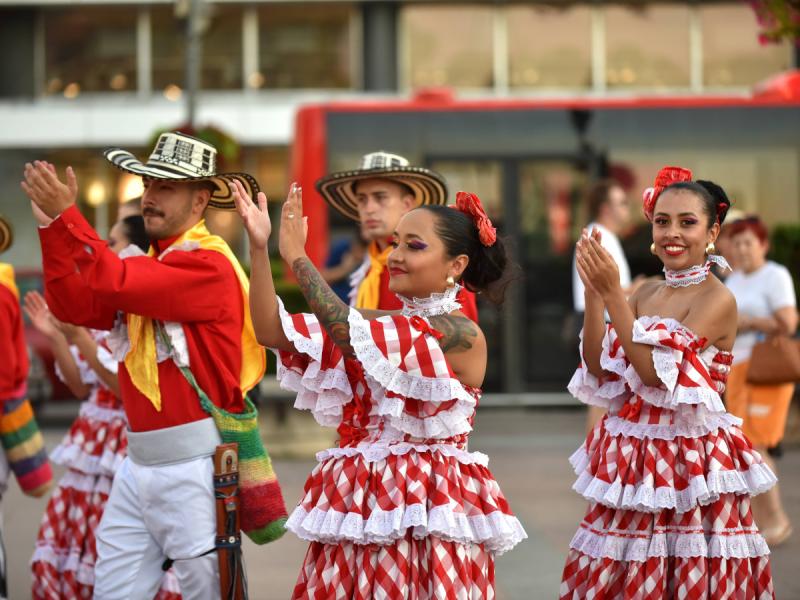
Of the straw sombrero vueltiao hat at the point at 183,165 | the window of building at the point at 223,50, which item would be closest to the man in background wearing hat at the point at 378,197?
Result: the straw sombrero vueltiao hat at the point at 183,165

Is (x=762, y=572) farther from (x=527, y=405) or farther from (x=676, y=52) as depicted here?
(x=676, y=52)

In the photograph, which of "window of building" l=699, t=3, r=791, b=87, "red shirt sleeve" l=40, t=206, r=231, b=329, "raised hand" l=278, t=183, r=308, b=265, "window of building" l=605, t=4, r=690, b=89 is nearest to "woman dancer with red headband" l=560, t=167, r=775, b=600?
"raised hand" l=278, t=183, r=308, b=265

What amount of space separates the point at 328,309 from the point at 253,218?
38cm

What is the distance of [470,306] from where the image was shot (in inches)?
202

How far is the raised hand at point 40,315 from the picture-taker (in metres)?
6.13

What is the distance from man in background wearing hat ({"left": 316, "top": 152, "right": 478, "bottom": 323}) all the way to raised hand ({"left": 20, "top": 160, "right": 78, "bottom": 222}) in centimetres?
192

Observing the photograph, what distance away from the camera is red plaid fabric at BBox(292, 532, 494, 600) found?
3943 mm

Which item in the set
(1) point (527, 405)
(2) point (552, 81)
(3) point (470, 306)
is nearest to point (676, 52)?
(2) point (552, 81)

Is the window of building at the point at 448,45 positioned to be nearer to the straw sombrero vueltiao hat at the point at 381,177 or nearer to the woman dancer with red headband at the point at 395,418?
the straw sombrero vueltiao hat at the point at 381,177

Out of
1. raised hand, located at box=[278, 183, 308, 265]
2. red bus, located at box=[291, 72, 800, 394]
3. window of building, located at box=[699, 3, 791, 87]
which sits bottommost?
raised hand, located at box=[278, 183, 308, 265]

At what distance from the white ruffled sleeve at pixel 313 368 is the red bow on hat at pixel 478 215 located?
2.02 feet

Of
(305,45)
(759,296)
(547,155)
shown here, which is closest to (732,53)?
(305,45)

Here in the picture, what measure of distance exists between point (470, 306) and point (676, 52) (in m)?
20.5

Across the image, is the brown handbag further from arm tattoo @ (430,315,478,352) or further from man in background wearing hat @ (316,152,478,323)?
arm tattoo @ (430,315,478,352)
